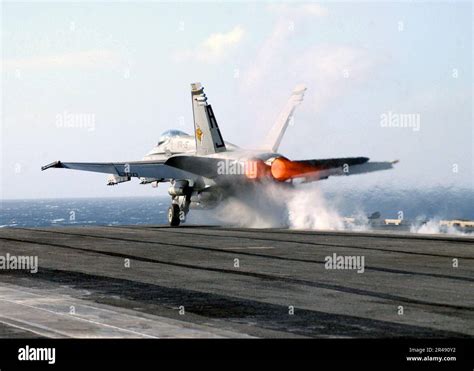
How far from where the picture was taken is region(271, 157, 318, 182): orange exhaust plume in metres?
41.3

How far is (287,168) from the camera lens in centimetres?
4128

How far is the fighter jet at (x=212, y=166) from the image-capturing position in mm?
41969

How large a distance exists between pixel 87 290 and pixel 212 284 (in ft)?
10.1

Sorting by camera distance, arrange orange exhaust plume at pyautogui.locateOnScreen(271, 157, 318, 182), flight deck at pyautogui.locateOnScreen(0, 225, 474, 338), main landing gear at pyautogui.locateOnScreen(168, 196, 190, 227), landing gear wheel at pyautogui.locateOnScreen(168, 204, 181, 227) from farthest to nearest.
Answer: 1. landing gear wheel at pyautogui.locateOnScreen(168, 204, 181, 227)
2. main landing gear at pyautogui.locateOnScreen(168, 196, 190, 227)
3. orange exhaust plume at pyautogui.locateOnScreen(271, 157, 318, 182)
4. flight deck at pyautogui.locateOnScreen(0, 225, 474, 338)

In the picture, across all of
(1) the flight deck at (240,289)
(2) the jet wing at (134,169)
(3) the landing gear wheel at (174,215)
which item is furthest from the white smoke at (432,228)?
(3) the landing gear wheel at (174,215)

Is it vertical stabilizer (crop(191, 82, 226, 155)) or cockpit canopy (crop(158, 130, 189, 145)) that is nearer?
vertical stabilizer (crop(191, 82, 226, 155))

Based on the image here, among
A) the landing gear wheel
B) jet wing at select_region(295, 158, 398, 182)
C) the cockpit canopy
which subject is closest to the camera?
jet wing at select_region(295, 158, 398, 182)

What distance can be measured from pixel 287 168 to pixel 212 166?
4796mm

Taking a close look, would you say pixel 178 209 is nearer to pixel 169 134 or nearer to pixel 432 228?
pixel 169 134

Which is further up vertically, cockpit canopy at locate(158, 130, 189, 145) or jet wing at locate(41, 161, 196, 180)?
cockpit canopy at locate(158, 130, 189, 145)

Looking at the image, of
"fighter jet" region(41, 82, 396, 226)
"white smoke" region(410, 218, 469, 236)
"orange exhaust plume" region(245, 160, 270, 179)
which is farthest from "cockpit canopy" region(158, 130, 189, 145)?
"white smoke" region(410, 218, 469, 236)

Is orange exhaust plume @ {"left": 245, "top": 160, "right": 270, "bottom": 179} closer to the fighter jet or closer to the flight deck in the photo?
the fighter jet

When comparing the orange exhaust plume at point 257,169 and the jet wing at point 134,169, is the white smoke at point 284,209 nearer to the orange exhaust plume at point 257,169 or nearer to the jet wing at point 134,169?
the orange exhaust plume at point 257,169
